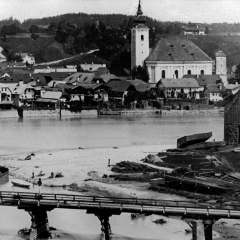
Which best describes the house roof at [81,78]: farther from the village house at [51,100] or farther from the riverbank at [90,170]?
the riverbank at [90,170]

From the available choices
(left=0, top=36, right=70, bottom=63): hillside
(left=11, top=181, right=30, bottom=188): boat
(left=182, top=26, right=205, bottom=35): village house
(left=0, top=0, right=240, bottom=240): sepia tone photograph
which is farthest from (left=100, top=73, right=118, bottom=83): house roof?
(left=182, top=26, right=205, bottom=35): village house

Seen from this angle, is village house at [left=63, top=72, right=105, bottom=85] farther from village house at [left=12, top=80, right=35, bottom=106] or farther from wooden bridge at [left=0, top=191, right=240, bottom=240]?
wooden bridge at [left=0, top=191, right=240, bottom=240]

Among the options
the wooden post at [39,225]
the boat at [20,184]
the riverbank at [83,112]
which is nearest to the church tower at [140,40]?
the riverbank at [83,112]

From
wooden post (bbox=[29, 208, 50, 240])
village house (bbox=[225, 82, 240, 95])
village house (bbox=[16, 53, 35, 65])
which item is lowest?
wooden post (bbox=[29, 208, 50, 240])

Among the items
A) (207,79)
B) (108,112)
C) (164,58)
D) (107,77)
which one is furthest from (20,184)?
(164,58)

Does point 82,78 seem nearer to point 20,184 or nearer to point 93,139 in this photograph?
point 93,139

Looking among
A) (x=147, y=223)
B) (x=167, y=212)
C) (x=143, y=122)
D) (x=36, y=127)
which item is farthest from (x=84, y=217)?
(x=143, y=122)

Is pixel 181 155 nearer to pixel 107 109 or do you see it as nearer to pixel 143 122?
pixel 143 122
